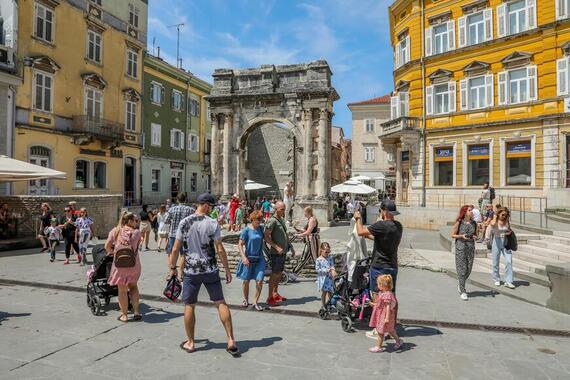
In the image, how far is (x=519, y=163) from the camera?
76.3 feet

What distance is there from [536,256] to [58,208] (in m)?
16.6

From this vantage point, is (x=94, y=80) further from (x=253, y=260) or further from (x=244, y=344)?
(x=244, y=344)

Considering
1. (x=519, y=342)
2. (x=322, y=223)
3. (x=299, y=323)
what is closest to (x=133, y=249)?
(x=299, y=323)

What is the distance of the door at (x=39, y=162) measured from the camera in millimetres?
22031

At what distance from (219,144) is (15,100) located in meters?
10.8

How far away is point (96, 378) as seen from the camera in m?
4.41

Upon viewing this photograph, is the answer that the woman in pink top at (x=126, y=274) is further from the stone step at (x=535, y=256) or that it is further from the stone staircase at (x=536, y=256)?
the stone step at (x=535, y=256)

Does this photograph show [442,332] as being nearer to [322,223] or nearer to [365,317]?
[365,317]

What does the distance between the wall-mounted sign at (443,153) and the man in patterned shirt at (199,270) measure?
2363cm

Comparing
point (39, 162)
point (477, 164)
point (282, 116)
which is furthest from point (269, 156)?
point (39, 162)

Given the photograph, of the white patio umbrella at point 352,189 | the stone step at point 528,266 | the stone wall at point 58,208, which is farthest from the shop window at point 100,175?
the stone step at point 528,266

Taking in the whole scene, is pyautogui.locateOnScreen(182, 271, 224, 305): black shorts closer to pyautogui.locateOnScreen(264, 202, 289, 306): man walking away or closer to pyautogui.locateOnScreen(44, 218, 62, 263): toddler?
pyautogui.locateOnScreen(264, 202, 289, 306): man walking away

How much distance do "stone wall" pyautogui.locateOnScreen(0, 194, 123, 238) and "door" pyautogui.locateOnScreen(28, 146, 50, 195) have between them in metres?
6.60

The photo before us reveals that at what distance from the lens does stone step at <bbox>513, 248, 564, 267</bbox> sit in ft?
33.7
